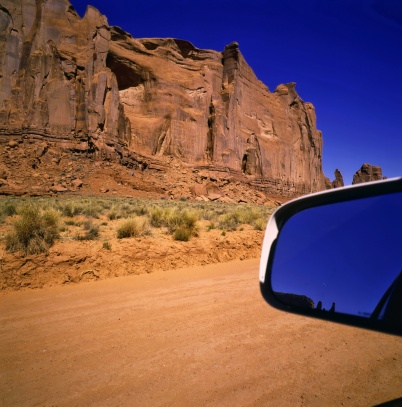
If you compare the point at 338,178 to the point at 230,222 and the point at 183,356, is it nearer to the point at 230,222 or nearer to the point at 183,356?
the point at 230,222

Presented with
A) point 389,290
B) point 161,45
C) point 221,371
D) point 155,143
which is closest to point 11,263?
point 221,371

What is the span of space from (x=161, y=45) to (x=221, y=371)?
61.3 meters

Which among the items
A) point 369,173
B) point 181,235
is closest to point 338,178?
point 369,173

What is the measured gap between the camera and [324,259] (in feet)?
5.86

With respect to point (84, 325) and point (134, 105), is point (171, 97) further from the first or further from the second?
point (84, 325)

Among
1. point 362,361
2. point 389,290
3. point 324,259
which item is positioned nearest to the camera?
point 389,290

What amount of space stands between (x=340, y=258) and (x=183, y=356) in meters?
2.28

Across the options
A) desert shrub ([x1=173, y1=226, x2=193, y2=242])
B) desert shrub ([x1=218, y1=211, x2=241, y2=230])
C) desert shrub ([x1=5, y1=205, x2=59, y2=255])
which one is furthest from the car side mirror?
desert shrub ([x1=218, y1=211, x2=241, y2=230])

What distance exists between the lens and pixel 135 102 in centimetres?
5231

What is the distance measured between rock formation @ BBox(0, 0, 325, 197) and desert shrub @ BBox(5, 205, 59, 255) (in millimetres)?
30415

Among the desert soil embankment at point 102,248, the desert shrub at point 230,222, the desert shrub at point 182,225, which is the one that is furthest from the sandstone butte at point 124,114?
the desert soil embankment at point 102,248

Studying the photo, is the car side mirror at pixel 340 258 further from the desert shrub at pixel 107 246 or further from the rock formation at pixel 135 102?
the rock formation at pixel 135 102

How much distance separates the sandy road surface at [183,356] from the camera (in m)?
2.61

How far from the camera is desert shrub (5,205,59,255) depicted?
6.84m
